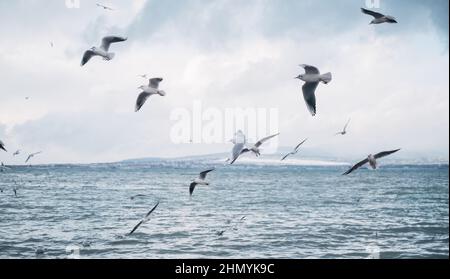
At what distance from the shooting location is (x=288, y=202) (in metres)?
26.1

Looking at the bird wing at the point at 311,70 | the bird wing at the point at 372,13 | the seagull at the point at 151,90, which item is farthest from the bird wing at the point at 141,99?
the bird wing at the point at 372,13

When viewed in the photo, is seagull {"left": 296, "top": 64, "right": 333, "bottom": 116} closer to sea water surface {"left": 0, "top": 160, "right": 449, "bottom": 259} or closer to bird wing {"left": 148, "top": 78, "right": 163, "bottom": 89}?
bird wing {"left": 148, "top": 78, "right": 163, "bottom": 89}

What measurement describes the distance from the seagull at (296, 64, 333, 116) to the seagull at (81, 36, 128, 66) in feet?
10.3

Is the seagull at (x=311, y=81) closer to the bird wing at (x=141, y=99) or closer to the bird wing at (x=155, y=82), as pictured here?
the bird wing at (x=155, y=82)

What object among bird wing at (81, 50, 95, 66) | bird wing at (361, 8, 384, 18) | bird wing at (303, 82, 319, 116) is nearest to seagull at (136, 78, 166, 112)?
bird wing at (81, 50, 95, 66)

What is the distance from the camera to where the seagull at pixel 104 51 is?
8.13 metres

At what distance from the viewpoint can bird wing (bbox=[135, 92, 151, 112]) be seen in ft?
27.6

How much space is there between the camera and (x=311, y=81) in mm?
6953

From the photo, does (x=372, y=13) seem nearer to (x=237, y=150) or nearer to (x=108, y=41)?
(x=237, y=150)

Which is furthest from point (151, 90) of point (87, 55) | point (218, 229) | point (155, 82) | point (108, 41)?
point (218, 229)

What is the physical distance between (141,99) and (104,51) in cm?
102

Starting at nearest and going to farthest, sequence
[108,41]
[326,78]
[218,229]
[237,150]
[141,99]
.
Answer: [326,78] → [237,150] → [108,41] → [141,99] → [218,229]

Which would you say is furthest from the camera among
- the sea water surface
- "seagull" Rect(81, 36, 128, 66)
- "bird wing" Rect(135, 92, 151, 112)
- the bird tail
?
the sea water surface
